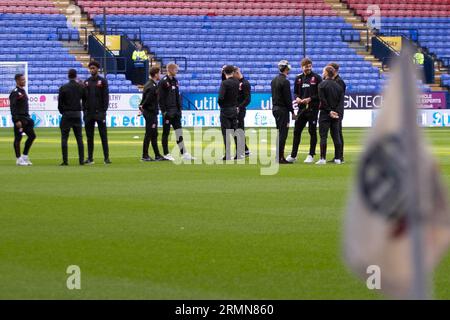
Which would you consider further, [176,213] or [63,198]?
[63,198]

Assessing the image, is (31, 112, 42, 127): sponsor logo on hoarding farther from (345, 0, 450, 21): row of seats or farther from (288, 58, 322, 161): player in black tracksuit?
(288, 58, 322, 161): player in black tracksuit

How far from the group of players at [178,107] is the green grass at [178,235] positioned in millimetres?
2052

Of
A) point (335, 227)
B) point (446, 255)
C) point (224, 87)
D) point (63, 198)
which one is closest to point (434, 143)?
point (224, 87)

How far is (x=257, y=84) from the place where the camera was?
56219 millimetres

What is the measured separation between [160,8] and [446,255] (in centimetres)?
5105

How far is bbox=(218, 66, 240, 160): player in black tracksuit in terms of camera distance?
85.5 ft

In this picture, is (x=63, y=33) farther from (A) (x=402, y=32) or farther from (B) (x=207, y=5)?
(A) (x=402, y=32)

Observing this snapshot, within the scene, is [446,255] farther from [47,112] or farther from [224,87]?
[47,112]

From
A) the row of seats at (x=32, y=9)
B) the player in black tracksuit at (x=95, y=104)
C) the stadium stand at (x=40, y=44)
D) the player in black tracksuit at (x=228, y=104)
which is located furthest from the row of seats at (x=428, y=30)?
the player in black tracksuit at (x=95, y=104)

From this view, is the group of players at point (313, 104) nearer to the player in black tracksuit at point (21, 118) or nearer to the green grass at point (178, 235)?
the green grass at point (178, 235)

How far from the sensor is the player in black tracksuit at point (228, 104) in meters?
26.0

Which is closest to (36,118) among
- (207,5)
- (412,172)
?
(207,5)

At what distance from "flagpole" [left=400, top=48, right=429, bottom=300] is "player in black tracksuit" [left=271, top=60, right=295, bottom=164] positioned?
2071 cm

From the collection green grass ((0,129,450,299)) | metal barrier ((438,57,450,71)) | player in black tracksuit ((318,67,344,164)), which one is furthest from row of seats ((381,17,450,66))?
green grass ((0,129,450,299))
